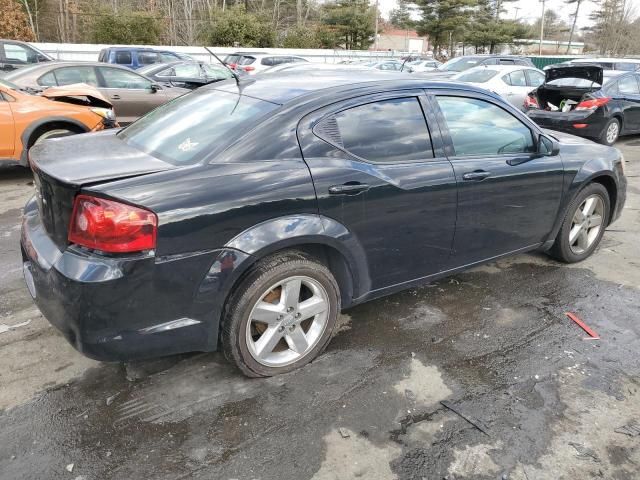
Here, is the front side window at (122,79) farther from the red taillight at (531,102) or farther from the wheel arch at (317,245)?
the wheel arch at (317,245)

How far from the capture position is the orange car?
6.40 metres

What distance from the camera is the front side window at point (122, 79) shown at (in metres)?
9.24

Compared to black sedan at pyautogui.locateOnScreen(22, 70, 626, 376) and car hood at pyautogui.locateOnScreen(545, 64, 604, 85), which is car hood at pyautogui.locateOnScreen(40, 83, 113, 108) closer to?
black sedan at pyautogui.locateOnScreen(22, 70, 626, 376)

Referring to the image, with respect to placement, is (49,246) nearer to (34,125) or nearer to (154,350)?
(154,350)

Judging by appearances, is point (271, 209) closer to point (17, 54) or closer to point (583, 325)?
point (583, 325)

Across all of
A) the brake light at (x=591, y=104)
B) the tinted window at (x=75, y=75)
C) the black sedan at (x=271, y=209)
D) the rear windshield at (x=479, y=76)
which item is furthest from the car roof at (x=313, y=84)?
the rear windshield at (x=479, y=76)

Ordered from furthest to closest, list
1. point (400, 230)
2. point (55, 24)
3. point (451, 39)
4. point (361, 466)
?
point (451, 39) < point (55, 24) < point (400, 230) < point (361, 466)

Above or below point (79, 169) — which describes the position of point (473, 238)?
below

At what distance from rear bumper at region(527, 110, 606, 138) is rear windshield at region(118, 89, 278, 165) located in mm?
8256

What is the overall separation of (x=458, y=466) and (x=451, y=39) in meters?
46.1

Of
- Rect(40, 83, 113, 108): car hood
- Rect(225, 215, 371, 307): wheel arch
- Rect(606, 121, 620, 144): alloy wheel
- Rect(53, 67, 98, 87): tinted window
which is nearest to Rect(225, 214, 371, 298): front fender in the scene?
Rect(225, 215, 371, 307): wheel arch

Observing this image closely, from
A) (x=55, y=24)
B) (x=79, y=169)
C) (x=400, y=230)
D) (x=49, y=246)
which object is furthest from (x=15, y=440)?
A: (x=55, y=24)

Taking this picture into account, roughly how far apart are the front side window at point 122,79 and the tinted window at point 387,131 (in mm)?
7589

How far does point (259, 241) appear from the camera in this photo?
8.33ft
